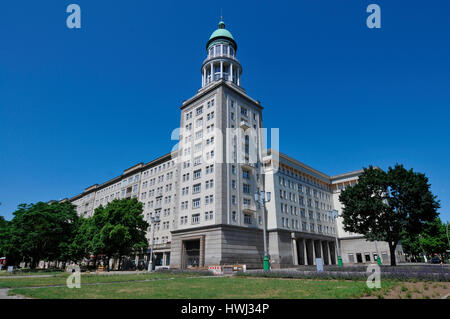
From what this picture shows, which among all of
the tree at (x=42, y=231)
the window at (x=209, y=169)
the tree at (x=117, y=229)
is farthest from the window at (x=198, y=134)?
the tree at (x=42, y=231)

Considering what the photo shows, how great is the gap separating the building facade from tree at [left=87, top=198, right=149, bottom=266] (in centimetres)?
547

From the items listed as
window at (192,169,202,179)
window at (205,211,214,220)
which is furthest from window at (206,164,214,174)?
window at (205,211,214,220)

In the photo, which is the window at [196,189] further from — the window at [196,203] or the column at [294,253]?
the column at [294,253]

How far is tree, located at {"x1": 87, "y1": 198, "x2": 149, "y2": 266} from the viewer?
4314 centimetres

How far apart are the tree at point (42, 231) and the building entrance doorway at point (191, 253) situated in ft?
70.2

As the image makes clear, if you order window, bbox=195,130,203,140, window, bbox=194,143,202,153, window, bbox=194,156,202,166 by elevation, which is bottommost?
window, bbox=194,156,202,166

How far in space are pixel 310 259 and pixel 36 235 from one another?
54727 mm

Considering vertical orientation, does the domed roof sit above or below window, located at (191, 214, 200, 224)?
above

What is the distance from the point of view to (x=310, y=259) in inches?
2464

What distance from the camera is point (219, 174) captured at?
148 ft

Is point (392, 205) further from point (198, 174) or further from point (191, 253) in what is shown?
point (191, 253)

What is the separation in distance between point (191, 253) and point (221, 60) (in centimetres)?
3838

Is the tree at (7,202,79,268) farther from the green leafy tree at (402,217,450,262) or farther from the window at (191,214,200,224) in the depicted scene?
the green leafy tree at (402,217,450,262)
